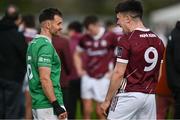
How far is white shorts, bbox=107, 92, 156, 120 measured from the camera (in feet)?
30.1

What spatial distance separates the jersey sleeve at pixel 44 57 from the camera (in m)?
9.03

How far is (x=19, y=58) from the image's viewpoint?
12711 millimetres

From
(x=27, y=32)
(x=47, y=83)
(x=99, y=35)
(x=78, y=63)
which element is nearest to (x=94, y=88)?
(x=78, y=63)

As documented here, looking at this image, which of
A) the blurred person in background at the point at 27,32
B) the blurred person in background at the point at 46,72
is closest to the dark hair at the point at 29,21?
the blurred person in background at the point at 27,32

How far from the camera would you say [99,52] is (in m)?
15.0

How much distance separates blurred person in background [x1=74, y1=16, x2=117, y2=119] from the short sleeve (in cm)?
585

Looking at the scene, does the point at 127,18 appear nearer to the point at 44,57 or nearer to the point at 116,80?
the point at 116,80

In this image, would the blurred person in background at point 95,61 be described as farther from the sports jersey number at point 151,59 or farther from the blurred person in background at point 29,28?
the sports jersey number at point 151,59

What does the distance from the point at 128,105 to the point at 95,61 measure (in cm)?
594

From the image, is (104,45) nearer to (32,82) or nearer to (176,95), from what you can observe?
(176,95)

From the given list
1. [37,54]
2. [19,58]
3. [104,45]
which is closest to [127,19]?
[37,54]

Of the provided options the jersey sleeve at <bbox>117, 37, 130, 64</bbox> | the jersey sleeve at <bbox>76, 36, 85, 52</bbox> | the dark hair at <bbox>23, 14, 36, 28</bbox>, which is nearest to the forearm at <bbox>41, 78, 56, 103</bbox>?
the jersey sleeve at <bbox>117, 37, 130, 64</bbox>

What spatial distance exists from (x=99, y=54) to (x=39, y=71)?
6019 mm

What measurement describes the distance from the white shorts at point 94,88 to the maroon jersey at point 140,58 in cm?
579
